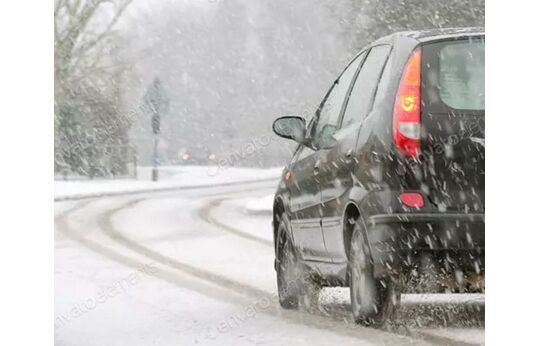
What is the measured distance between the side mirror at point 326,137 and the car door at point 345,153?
0.13ft

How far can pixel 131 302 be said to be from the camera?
368 inches

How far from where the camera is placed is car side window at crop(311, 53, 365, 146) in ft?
24.5

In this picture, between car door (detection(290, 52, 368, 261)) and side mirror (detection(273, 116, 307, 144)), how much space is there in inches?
3.1

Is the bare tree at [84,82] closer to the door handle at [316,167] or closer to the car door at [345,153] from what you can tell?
the door handle at [316,167]

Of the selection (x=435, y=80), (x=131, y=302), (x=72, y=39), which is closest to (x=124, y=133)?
(x=72, y=39)

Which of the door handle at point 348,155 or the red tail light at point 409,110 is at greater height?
the red tail light at point 409,110

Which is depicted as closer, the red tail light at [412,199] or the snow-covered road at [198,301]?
the red tail light at [412,199]

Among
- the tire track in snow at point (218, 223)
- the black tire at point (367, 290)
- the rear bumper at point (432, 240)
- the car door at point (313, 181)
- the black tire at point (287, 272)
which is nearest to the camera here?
the rear bumper at point (432, 240)

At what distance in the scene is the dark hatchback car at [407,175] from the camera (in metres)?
6.14

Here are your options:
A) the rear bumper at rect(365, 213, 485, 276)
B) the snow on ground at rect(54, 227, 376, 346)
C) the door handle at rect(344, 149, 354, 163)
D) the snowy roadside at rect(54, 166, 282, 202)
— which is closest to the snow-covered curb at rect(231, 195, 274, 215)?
the snowy roadside at rect(54, 166, 282, 202)

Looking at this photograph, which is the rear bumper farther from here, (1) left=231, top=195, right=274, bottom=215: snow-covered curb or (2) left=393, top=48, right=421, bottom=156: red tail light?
(1) left=231, top=195, right=274, bottom=215: snow-covered curb

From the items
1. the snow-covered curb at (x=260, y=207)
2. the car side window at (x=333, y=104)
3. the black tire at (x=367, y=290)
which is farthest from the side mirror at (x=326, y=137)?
the snow-covered curb at (x=260, y=207)

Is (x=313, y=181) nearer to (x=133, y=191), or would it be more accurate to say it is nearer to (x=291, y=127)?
(x=291, y=127)

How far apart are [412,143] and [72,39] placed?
33945mm
